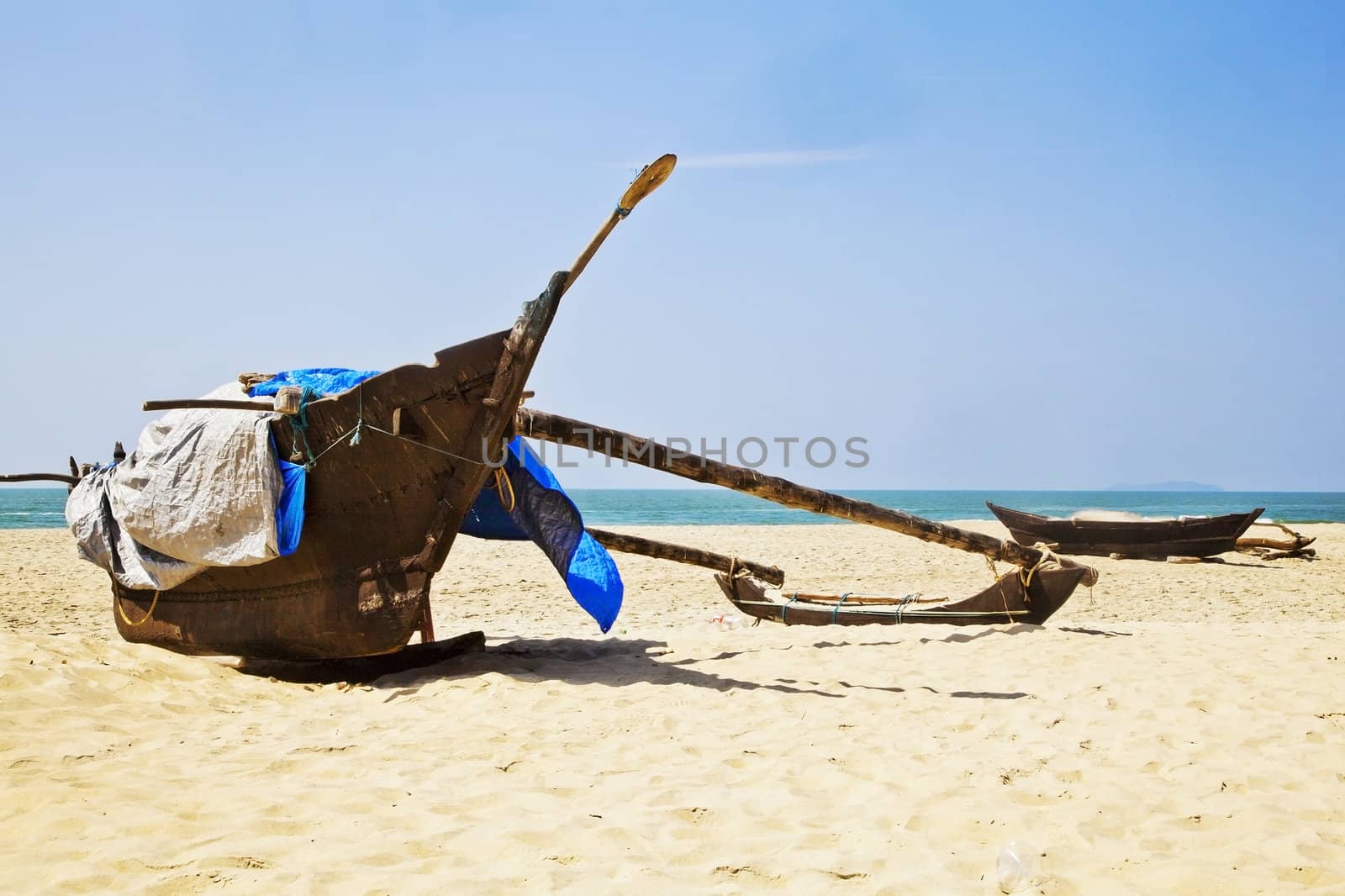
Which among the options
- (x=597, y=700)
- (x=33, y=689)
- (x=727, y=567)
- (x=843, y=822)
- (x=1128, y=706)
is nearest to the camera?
(x=843, y=822)

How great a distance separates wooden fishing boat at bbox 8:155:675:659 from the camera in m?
5.21

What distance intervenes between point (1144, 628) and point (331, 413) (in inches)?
270

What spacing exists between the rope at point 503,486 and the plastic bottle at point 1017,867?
388 cm

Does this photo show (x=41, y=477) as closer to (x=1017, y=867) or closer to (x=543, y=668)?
(x=543, y=668)

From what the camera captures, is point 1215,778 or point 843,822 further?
point 1215,778

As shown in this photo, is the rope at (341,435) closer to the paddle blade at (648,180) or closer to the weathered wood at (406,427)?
the weathered wood at (406,427)

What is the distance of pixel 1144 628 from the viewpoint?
747 cm

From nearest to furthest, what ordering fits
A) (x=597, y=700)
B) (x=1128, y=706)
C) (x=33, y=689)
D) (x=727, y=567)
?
(x=33, y=689), (x=1128, y=706), (x=597, y=700), (x=727, y=567)

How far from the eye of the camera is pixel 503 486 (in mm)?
5750

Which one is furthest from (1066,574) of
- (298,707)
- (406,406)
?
(298,707)

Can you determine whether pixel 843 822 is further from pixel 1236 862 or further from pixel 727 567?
pixel 727 567

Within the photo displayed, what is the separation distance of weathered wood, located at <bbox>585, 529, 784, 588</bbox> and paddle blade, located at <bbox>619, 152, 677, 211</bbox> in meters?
2.74

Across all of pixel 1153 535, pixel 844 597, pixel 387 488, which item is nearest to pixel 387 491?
pixel 387 488

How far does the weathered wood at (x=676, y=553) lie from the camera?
7316 millimetres
